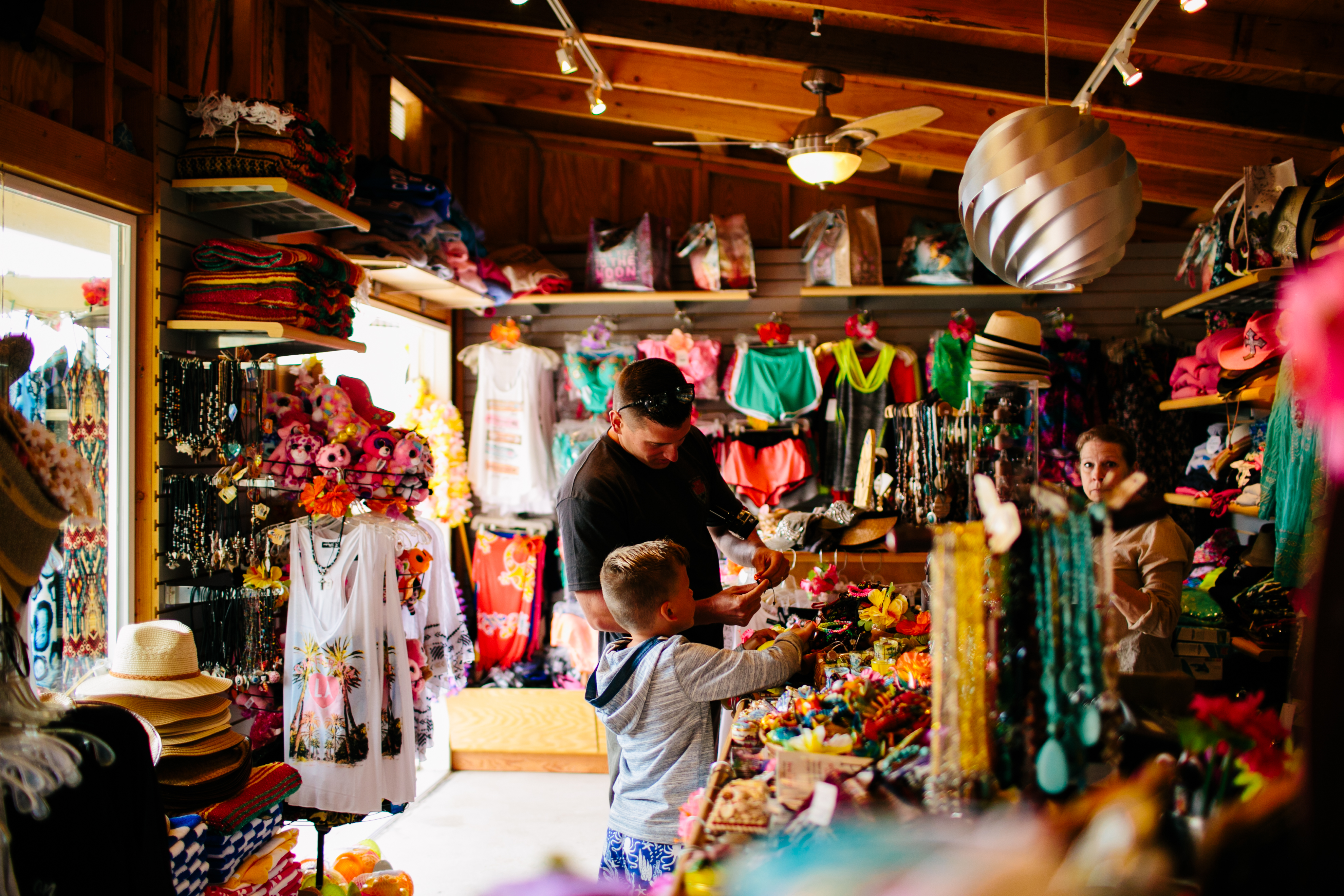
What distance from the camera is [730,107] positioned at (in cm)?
523

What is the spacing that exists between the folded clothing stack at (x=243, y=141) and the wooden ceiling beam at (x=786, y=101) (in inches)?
78.5

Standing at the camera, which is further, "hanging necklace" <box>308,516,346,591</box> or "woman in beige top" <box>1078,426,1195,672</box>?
"hanging necklace" <box>308,516,346,591</box>

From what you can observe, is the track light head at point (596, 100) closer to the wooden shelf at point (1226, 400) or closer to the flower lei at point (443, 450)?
the flower lei at point (443, 450)

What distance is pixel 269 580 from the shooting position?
337 cm

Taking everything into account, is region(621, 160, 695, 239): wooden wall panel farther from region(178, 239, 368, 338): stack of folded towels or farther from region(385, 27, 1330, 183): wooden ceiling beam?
region(178, 239, 368, 338): stack of folded towels

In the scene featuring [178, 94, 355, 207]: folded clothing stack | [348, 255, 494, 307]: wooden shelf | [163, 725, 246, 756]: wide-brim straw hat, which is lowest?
[163, 725, 246, 756]: wide-brim straw hat

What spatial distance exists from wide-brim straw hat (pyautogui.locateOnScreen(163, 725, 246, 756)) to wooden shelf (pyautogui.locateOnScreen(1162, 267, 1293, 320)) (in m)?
4.11

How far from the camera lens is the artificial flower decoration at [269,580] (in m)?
3.32

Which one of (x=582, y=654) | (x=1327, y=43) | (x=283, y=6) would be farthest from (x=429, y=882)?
(x=1327, y=43)

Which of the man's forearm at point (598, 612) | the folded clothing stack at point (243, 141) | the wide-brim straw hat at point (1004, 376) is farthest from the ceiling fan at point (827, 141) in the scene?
the man's forearm at point (598, 612)

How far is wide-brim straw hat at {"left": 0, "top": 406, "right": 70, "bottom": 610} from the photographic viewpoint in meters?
1.55

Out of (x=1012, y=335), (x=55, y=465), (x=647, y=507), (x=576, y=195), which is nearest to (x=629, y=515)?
(x=647, y=507)

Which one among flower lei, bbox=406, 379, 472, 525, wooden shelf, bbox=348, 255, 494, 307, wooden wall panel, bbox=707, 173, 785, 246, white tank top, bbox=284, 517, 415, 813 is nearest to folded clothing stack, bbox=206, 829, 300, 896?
white tank top, bbox=284, 517, 415, 813

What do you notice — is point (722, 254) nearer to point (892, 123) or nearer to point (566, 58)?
point (566, 58)
